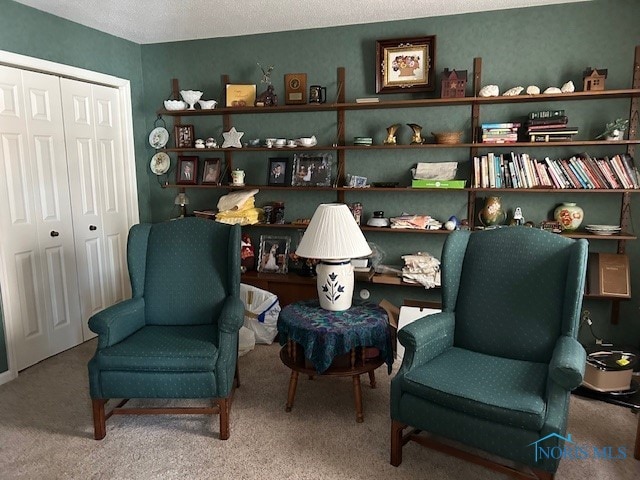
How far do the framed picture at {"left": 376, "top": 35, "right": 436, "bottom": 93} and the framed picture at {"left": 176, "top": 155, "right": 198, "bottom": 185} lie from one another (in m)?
1.77

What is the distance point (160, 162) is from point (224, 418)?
2.75m

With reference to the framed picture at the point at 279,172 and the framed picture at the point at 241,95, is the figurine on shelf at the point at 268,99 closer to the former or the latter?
the framed picture at the point at 241,95

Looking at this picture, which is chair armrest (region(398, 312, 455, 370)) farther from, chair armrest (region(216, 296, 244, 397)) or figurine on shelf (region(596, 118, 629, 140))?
figurine on shelf (region(596, 118, 629, 140))

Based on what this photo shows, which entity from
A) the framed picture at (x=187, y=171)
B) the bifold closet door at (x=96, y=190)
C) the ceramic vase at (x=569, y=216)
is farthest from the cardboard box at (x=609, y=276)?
the bifold closet door at (x=96, y=190)

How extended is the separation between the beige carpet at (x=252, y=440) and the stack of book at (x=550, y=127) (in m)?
1.76

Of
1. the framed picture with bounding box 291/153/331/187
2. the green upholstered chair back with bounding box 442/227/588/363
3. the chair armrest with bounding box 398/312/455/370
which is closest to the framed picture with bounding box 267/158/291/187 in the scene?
the framed picture with bounding box 291/153/331/187

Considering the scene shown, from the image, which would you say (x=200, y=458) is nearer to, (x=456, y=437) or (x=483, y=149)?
(x=456, y=437)

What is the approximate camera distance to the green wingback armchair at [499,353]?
1.92 meters

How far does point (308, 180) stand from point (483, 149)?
4.61 feet

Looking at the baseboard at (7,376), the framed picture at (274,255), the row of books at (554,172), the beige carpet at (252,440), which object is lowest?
the beige carpet at (252,440)

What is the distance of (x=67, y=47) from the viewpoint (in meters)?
3.63

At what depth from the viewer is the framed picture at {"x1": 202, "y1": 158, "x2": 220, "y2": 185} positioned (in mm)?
4258

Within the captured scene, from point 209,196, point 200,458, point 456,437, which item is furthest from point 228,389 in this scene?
point 209,196

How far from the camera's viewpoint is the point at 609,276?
3.29 meters
